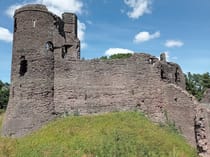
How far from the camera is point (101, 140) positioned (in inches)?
672

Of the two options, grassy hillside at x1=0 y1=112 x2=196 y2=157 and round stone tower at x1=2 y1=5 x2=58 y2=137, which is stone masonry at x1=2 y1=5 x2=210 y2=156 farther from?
grassy hillside at x1=0 y1=112 x2=196 y2=157

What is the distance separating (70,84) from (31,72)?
2390 millimetres

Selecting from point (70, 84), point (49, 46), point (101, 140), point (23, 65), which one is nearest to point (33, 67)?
point (23, 65)

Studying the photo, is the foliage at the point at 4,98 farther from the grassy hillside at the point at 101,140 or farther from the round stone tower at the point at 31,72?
the grassy hillside at the point at 101,140

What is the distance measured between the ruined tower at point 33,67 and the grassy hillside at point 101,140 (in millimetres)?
1047

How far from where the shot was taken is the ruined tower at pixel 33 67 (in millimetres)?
19938

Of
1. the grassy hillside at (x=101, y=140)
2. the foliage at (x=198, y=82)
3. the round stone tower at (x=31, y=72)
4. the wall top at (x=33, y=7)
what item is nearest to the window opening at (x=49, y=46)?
the round stone tower at (x=31, y=72)

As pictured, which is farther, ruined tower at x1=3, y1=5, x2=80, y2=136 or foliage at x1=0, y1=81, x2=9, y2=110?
foliage at x1=0, y1=81, x2=9, y2=110

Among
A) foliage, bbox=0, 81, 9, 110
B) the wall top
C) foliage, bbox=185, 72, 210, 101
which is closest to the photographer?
the wall top

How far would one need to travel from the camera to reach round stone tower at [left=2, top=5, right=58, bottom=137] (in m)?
19.9

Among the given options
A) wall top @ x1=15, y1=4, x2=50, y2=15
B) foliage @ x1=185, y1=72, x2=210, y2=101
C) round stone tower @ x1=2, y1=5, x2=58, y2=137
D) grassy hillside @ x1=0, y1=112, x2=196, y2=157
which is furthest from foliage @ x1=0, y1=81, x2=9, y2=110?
grassy hillside @ x1=0, y1=112, x2=196, y2=157

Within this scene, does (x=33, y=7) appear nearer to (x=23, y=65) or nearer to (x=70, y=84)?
(x=23, y=65)

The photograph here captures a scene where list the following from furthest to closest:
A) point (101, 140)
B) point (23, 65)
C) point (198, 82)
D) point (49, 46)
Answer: point (198, 82) → point (49, 46) → point (23, 65) → point (101, 140)

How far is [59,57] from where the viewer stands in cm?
2130
